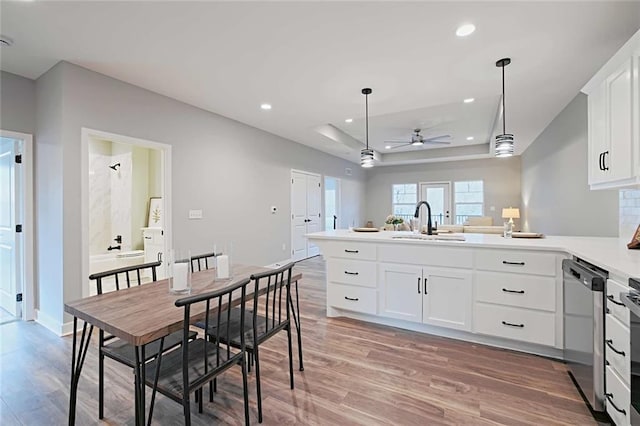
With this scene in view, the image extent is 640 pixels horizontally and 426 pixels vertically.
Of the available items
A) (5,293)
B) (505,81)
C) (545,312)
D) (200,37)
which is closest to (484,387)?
(545,312)

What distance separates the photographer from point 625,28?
2305 mm

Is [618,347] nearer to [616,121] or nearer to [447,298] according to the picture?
[447,298]

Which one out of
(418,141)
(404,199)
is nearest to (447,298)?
(418,141)

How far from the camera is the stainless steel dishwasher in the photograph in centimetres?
163

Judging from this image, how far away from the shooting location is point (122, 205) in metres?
5.34

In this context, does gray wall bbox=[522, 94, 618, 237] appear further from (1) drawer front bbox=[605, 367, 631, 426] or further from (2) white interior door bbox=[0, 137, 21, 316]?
(2) white interior door bbox=[0, 137, 21, 316]

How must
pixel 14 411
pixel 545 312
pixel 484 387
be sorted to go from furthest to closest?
pixel 545 312 < pixel 484 387 < pixel 14 411

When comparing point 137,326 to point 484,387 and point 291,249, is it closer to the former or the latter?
point 484,387

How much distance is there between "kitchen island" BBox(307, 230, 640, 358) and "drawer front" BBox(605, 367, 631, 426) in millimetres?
633

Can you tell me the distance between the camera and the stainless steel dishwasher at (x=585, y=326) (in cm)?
163

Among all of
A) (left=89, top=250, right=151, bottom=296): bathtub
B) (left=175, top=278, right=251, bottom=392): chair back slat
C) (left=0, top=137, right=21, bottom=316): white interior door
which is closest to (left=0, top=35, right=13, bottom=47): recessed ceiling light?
(left=0, top=137, right=21, bottom=316): white interior door

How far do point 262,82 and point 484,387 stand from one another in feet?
11.5

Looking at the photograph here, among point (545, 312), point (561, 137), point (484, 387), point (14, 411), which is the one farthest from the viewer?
point (561, 137)

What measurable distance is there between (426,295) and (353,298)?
2.46 ft
